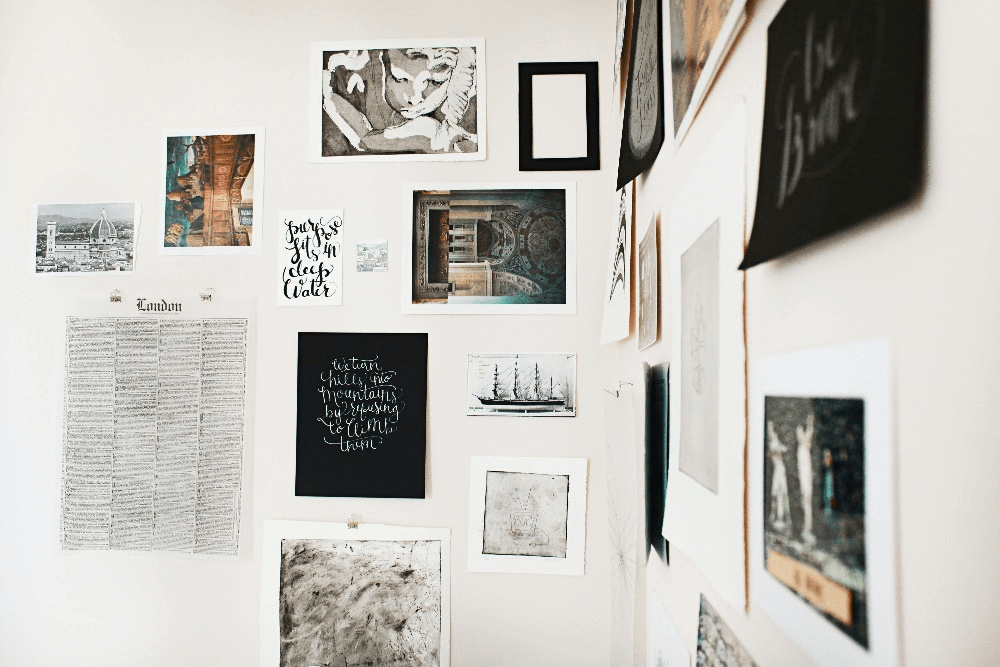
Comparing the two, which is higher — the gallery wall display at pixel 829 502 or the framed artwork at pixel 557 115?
the framed artwork at pixel 557 115

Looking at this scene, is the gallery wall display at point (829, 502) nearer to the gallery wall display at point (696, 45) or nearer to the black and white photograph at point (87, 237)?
the gallery wall display at point (696, 45)

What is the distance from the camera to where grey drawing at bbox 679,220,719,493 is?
1.47 feet

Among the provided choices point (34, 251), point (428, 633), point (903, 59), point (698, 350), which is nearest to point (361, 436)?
point (428, 633)

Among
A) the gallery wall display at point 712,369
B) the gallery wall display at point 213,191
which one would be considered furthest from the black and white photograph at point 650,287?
the gallery wall display at point 213,191

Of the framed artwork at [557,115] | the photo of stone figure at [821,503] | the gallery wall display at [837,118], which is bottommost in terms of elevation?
the photo of stone figure at [821,503]

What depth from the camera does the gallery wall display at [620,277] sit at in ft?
3.15

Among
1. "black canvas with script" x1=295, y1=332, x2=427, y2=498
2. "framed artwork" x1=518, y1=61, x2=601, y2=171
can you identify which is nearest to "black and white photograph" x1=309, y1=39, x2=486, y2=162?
"framed artwork" x1=518, y1=61, x2=601, y2=171

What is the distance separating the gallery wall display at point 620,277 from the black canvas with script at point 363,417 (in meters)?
0.44

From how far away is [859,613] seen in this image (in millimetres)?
244

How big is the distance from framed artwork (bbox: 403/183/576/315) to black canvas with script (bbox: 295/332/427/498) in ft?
0.42

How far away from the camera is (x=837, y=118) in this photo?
24 cm

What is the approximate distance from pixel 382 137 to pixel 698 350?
3.68ft

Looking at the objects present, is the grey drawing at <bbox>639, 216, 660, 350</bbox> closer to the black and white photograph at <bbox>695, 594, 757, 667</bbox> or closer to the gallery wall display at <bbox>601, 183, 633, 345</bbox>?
the gallery wall display at <bbox>601, 183, 633, 345</bbox>

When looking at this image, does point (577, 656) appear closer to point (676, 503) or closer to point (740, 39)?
point (676, 503)
